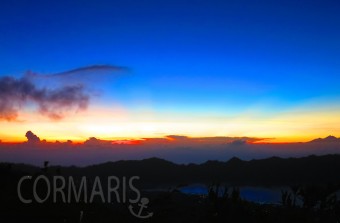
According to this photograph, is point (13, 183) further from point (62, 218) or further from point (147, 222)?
point (147, 222)

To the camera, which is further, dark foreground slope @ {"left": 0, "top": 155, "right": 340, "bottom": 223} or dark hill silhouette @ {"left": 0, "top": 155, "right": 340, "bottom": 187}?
dark hill silhouette @ {"left": 0, "top": 155, "right": 340, "bottom": 187}

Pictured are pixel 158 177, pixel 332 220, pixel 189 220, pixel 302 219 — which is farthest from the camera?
pixel 158 177

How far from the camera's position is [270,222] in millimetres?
9820

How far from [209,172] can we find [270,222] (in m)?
46.5

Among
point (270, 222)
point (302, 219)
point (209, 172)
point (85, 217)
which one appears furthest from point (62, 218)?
point (209, 172)

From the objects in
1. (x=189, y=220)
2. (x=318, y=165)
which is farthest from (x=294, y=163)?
(x=189, y=220)

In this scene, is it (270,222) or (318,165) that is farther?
(318,165)

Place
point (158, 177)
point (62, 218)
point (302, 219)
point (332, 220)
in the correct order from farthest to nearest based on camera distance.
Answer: point (158, 177) < point (62, 218) < point (332, 220) < point (302, 219)

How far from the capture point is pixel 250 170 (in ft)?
181

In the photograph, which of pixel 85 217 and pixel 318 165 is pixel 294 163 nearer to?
pixel 318 165

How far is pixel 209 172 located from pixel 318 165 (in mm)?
14419

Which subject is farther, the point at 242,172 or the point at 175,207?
the point at 242,172

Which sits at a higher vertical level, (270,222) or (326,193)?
(326,193)

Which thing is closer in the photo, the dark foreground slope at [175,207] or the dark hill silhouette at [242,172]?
the dark foreground slope at [175,207]
